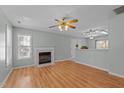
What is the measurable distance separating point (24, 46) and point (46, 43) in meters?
1.60

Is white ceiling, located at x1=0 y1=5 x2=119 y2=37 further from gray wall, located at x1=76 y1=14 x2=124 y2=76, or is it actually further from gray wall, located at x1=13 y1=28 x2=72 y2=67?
gray wall, located at x1=13 y1=28 x2=72 y2=67

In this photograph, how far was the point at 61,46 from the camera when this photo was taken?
7.21 metres

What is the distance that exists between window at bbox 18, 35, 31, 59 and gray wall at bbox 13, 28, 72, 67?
242 mm

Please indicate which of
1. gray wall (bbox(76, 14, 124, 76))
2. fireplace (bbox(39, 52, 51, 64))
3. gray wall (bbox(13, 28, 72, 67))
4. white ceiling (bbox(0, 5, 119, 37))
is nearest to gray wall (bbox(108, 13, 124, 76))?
gray wall (bbox(76, 14, 124, 76))

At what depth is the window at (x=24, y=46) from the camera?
5156mm

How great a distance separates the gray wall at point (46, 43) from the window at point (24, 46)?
0.24m

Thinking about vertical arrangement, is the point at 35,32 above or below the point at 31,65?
above

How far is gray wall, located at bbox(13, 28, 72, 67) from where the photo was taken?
Answer: 16.4 ft

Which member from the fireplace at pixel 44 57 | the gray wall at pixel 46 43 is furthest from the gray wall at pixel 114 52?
the gray wall at pixel 46 43

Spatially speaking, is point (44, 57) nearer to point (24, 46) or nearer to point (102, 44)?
point (24, 46)

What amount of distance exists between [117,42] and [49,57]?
4.17 metres

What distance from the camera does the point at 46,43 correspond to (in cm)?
632
